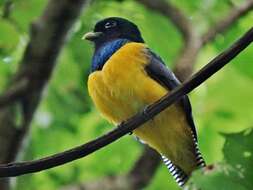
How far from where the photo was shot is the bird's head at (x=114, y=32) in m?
4.33

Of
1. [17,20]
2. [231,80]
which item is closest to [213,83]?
[231,80]

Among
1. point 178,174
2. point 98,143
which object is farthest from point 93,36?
point 98,143

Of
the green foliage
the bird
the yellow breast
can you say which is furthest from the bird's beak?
the green foliage

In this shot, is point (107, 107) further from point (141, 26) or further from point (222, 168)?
point (141, 26)

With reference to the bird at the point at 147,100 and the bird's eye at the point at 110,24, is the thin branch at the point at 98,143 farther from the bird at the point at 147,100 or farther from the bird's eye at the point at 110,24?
the bird's eye at the point at 110,24

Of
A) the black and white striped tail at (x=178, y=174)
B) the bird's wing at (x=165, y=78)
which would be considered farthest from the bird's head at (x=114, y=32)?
the black and white striped tail at (x=178, y=174)

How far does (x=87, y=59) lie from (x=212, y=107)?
45.3 inches

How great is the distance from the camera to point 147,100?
142 inches

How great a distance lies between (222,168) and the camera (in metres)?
2.57

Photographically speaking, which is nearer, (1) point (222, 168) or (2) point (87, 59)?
(1) point (222, 168)

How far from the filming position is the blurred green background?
5449 millimetres

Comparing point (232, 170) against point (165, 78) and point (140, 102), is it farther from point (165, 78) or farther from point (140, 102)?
point (165, 78)

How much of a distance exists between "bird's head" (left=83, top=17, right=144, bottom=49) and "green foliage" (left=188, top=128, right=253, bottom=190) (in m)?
1.70

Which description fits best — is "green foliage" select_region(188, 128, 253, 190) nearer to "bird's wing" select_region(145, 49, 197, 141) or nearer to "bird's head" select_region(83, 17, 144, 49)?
"bird's wing" select_region(145, 49, 197, 141)
